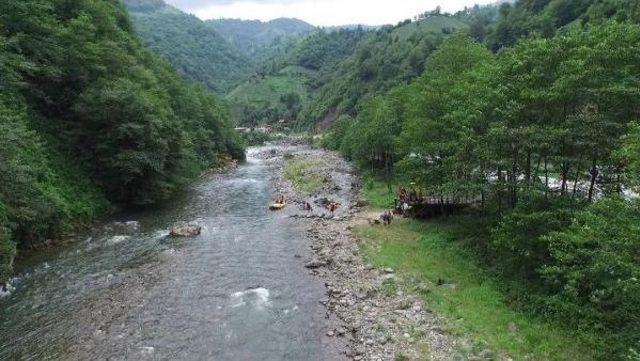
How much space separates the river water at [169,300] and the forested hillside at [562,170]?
11.3m

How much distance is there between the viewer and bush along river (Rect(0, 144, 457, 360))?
22.2 m

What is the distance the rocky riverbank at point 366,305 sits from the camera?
71.3 feet

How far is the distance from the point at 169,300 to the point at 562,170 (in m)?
24.0

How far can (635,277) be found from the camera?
51.4 feet

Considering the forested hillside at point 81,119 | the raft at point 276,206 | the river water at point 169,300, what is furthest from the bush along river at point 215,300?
the forested hillside at point 81,119

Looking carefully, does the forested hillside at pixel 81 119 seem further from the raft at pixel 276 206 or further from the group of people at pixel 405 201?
the group of people at pixel 405 201

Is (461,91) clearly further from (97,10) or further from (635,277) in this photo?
(97,10)

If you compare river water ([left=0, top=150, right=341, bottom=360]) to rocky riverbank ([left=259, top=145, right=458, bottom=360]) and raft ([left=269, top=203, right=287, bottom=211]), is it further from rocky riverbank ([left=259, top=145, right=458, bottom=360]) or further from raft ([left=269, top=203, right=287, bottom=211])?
raft ([left=269, top=203, right=287, bottom=211])

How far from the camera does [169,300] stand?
27688mm

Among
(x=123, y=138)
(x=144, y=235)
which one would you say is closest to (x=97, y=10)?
(x=123, y=138)

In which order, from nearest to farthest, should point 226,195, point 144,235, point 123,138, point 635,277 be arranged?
point 635,277 → point 144,235 → point 123,138 → point 226,195

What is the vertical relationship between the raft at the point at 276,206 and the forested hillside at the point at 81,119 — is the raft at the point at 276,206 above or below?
below

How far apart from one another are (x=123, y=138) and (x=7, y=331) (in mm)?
→ 29753

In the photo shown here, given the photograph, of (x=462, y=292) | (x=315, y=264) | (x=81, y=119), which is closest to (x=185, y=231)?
(x=315, y=264)
